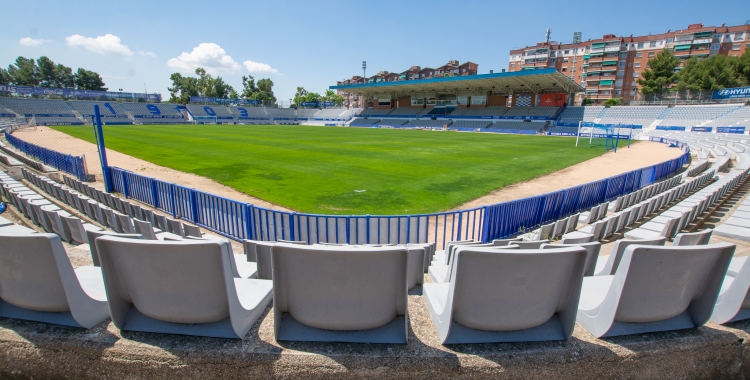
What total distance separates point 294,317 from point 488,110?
69121 millimetres

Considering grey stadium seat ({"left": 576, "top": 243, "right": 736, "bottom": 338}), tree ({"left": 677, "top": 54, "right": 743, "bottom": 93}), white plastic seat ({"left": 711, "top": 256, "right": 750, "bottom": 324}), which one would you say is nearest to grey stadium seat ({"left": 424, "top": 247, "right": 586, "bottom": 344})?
grey stadium seat ({"left": 576, "top": 243, "right": 736, "bottom": 338})

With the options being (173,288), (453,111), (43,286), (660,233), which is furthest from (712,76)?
(43,286)

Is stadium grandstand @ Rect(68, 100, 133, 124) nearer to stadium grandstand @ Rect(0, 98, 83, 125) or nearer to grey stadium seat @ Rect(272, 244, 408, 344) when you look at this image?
stadium grandstand @ Rect(0, 98, 83, 125)

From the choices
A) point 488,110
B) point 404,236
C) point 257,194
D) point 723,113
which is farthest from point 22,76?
point 723,113

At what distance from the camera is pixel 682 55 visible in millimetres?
78188

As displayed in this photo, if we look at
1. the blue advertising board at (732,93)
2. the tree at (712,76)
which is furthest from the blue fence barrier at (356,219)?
the tree at (712,76)

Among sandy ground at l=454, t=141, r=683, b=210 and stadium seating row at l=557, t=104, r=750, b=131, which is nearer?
sandy ground at l=454, t=141, r=683, b=210

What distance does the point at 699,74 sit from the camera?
57469 millimetres

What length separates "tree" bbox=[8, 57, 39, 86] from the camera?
94.0 metres

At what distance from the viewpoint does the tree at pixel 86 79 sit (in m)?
100

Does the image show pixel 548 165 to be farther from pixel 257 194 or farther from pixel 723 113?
pixel 723 113

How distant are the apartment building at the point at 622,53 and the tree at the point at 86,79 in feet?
380

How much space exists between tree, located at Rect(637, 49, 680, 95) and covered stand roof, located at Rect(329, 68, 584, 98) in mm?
14454

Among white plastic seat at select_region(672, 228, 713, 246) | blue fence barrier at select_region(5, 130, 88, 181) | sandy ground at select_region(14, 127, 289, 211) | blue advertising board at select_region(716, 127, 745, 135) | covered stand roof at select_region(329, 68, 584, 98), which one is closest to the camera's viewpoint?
white plastic seat at select_region(672, 228, 713, 246)
